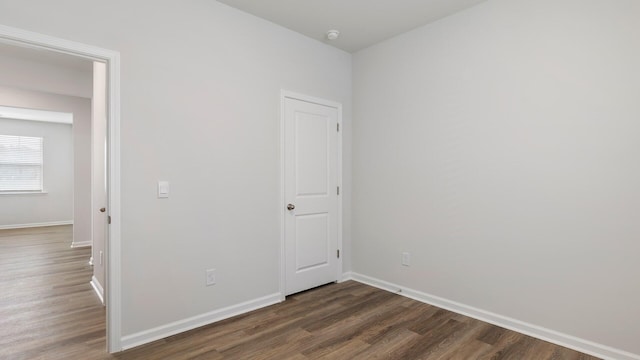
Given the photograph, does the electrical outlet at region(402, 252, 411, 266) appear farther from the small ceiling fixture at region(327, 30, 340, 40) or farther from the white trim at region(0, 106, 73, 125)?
the white trim at region(0, 106, 73, 125)

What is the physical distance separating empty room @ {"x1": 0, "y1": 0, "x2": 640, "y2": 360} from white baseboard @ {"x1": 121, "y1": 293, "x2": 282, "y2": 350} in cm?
1

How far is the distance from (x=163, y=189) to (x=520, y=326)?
10.0 ft

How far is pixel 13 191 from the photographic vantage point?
7.99 metres

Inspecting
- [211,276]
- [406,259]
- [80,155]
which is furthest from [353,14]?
[80,155]

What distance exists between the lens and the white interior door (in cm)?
341

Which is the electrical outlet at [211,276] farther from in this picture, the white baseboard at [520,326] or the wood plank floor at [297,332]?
the white baseboard at [520,326]

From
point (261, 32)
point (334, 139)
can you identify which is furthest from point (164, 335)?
point (261, 32)

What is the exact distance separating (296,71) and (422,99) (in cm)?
134

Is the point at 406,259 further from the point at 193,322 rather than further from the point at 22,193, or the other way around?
the point at 22,193

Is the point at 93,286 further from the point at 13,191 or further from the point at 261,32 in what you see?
the point at 13,191

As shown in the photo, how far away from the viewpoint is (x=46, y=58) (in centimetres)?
407

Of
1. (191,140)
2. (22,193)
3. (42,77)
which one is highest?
(42,77)

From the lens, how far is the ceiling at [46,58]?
12.3ft

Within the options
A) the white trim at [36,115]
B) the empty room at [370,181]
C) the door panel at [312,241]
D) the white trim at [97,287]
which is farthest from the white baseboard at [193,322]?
the white trim at [36,115]
